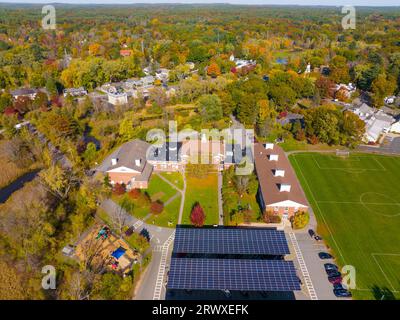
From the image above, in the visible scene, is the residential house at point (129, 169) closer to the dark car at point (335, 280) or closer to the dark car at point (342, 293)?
the dark car at point (335, 280)

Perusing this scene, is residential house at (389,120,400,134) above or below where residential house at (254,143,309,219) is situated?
above

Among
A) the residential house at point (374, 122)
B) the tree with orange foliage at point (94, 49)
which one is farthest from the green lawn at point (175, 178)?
the tree with orange foliage at point (94, 49)

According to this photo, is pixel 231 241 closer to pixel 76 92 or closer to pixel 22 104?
pixel 22 104

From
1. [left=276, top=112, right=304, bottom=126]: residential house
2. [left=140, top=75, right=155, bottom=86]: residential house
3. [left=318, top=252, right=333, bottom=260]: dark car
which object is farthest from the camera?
[left=140, top=75, right=155, bottom=86]: residential house

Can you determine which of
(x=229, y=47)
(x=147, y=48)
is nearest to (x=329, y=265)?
(x=229, y=47)

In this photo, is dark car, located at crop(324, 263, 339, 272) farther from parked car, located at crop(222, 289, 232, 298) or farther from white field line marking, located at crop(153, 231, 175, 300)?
white field line marking, located at crop(153, 231, 175, 300)

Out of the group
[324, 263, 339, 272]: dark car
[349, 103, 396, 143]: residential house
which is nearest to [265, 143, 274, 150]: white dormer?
[349, 103, 396, 143]: residential house

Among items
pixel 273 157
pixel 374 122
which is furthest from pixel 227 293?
pixel 374 122
